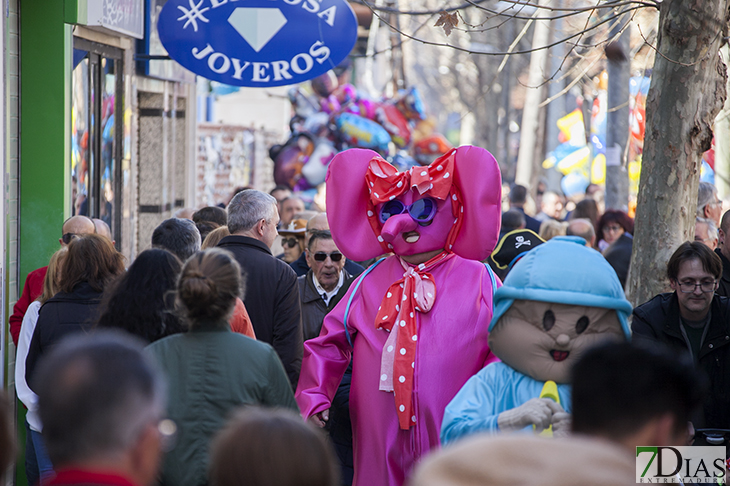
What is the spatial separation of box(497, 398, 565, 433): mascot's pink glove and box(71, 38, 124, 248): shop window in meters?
4.56

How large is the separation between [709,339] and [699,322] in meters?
0.10

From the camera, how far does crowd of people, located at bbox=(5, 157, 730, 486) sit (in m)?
1.95

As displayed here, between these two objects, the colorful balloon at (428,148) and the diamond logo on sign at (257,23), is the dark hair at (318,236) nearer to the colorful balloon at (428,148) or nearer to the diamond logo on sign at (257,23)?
the diamond logo on sign at (257,23)

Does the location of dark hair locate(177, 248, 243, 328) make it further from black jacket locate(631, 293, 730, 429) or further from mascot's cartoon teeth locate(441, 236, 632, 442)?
black jacket locate(631, 293, 730, 429)

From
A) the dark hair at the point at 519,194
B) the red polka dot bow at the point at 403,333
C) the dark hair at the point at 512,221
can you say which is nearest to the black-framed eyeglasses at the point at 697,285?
the red polka dot bow at the point at 403,333

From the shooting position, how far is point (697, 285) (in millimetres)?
4176

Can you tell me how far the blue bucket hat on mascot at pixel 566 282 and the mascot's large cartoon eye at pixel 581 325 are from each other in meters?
0.06

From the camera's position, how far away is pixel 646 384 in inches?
83.9

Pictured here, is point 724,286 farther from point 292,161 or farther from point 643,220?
point 292,161

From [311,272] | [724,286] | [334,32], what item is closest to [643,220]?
[724,286]

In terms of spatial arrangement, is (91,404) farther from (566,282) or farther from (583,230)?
(583,230)

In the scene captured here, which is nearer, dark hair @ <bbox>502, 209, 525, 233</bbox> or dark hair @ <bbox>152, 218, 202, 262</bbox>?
dark hair @ <bbox>152, 218, 202, 262</bbox>

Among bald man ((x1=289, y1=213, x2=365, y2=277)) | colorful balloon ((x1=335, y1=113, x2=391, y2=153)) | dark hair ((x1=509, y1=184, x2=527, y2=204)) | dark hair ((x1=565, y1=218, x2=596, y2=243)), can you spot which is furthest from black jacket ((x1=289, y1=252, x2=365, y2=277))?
colorful balloon ((x1=335, y1=113, x2=391, y2=153))

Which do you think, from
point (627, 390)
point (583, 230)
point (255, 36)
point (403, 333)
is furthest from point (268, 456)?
point (583, 230)
